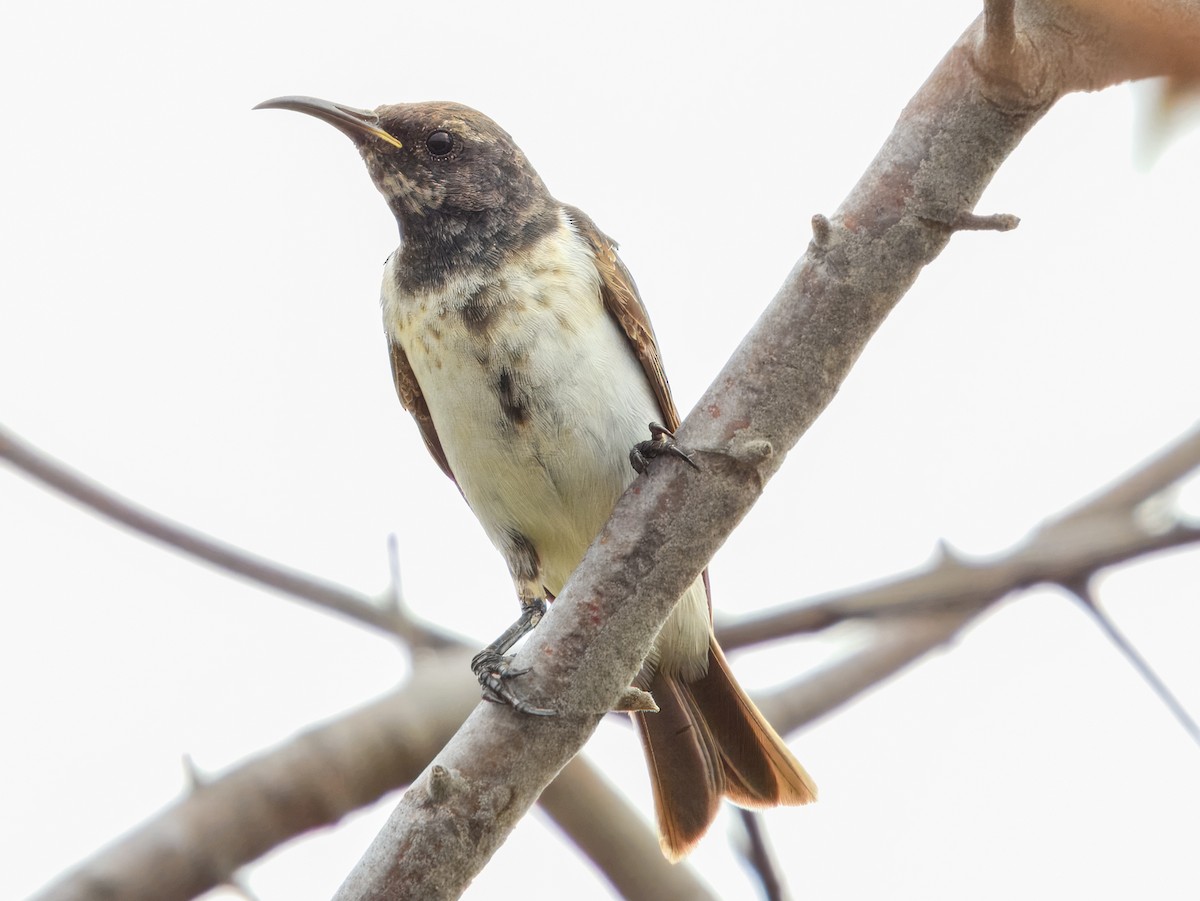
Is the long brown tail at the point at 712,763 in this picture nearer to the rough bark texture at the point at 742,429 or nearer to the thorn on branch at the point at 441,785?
the rough bark texture at the point at 742,429

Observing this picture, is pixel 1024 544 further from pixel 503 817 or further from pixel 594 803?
pixel 503 817

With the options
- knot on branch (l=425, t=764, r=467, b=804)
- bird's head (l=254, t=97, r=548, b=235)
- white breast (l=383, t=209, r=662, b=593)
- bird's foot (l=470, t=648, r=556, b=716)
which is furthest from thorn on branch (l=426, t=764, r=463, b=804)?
bird's head (l=254, t=97, r=548, b=235)

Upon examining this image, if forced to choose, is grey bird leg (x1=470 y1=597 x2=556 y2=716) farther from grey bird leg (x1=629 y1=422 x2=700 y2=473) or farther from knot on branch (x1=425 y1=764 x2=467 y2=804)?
grey bird leg (x1=629 y1=422 x2=700 y2=473)

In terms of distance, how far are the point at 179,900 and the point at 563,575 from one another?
1648 mm

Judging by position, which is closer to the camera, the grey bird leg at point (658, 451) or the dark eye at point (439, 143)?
the grey bird leg at point (658, 451)

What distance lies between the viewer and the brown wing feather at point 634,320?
14.9ft

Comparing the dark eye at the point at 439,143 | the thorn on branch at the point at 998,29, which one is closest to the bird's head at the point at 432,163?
the dark eye at the point at 439,143

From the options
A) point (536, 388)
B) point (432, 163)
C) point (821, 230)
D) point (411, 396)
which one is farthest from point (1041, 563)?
point (432, 163)

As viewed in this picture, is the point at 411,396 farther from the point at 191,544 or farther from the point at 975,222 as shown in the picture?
the point at 975,222

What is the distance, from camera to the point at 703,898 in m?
4.78

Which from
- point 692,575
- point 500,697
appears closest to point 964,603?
point 692,575

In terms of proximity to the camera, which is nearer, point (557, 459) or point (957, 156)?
point (957, 156)

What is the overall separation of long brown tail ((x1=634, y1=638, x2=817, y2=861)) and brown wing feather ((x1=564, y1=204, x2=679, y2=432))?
2.86ft

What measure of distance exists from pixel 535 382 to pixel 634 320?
496 mm
